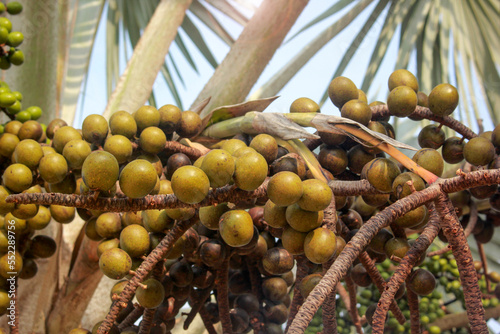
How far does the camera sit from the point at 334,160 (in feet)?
2.19

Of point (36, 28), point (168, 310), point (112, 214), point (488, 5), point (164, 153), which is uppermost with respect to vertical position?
point (488, 5)

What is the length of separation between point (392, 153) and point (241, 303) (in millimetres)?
357

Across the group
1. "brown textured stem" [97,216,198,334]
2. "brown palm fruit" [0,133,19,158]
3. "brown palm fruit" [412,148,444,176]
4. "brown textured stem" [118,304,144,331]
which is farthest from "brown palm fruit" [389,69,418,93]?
"brown palm fruit" [0,133,19,158]

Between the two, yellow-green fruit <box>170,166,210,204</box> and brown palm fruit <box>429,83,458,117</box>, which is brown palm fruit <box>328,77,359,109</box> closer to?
brown palm fruit <box>429,83,458,117</box>

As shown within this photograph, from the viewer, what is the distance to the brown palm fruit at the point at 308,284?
584mm

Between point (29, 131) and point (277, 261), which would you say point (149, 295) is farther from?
point (29, 131)

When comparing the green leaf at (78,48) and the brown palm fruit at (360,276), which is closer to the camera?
the brown palm fruit at (360,276)

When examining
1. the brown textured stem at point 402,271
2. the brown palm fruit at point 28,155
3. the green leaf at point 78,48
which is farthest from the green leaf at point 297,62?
the brown textured stem at point 402,271

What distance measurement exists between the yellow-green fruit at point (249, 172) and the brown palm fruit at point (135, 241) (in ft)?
0.54

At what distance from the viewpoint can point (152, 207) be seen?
20.9 inches

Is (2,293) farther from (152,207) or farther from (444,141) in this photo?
(444,141)

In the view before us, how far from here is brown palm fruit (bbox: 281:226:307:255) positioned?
0.57 meters

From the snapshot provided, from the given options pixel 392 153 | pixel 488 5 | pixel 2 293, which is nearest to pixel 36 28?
pixel 2 293

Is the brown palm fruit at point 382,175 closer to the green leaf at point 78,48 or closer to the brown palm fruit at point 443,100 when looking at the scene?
the brown palm fruit at point 443,100
